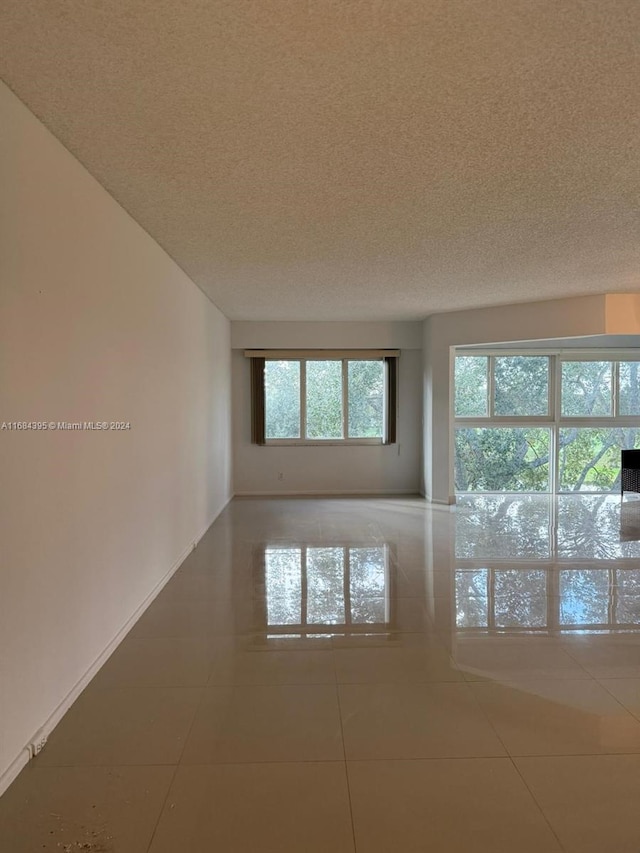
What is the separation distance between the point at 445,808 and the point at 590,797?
1.69 feet

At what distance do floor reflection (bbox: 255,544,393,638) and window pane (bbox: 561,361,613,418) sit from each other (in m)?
4.72

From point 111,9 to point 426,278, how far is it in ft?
12.5

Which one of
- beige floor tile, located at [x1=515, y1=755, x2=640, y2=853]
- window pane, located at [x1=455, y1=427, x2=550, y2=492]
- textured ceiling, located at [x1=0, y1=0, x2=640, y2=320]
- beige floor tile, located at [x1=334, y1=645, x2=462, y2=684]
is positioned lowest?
beige floor tile, located at [x1=515, y1=755, x2=640, y2=853]

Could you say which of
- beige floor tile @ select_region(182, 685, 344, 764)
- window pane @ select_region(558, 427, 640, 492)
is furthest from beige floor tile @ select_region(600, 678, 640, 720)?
window pane @ select_region(558, 427, 640, 492)

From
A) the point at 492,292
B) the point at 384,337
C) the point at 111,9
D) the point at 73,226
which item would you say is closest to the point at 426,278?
the point at 492,292

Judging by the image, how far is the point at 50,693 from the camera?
2.14m

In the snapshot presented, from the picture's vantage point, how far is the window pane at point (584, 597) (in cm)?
328

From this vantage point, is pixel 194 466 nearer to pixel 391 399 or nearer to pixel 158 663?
pixel 158 663

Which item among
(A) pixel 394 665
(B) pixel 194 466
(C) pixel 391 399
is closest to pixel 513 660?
(A) pixel 394 665

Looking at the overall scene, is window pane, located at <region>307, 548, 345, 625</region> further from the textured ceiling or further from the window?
the window

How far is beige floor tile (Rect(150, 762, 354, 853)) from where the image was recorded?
1598 millimetres

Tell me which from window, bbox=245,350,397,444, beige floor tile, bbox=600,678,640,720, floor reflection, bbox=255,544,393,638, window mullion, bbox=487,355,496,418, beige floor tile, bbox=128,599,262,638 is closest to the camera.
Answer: beige floor tile, bbox=600,678,640,720

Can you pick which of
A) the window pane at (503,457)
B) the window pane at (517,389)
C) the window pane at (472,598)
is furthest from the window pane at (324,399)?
the window pane at (472,598)

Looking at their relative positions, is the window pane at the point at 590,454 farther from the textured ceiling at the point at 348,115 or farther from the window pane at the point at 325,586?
the window pane at the point at 325,586
